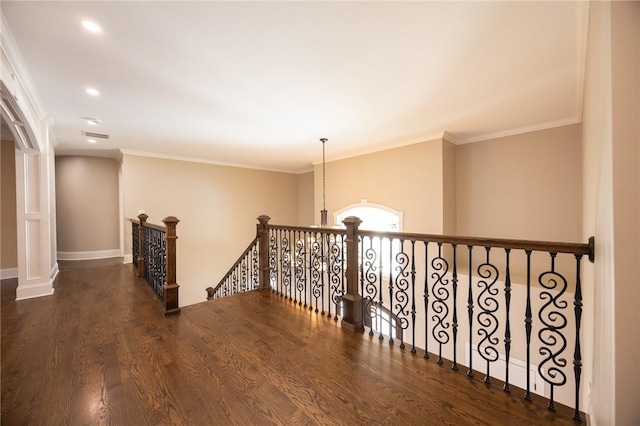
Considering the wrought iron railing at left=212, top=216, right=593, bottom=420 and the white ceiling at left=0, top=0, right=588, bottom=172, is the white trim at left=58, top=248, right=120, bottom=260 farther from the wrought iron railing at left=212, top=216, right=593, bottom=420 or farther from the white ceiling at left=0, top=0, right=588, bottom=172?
the wrought iron railing at left=212, top=216, right=593, bottom=420

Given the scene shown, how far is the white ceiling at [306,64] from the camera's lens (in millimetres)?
1963

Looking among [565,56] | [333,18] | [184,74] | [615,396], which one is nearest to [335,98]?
[333,18]

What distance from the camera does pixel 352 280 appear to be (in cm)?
281

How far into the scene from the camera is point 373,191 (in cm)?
580

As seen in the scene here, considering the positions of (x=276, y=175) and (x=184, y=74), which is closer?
(x=184, y=74)

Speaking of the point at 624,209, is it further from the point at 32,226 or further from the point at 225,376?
the point at 32,226

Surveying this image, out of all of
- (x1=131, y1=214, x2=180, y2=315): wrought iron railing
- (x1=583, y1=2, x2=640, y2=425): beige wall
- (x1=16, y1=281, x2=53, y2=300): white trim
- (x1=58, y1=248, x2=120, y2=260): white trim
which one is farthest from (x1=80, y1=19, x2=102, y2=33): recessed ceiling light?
(x1=58, y1=248, x2=120, y2=260): white trim

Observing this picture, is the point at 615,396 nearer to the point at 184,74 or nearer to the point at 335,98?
the point at 335,98

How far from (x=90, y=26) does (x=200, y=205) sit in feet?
17.2

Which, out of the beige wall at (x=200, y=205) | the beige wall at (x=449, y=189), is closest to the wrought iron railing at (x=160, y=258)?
the beige wall at (x=200, y=205)

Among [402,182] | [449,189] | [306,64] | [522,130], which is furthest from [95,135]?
[522,130]

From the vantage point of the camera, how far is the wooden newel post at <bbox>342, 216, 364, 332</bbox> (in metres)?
2.73

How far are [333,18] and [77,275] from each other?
613 cm

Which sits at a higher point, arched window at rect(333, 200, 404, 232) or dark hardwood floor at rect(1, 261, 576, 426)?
arched window at rect(333, 200, 404, 232)
